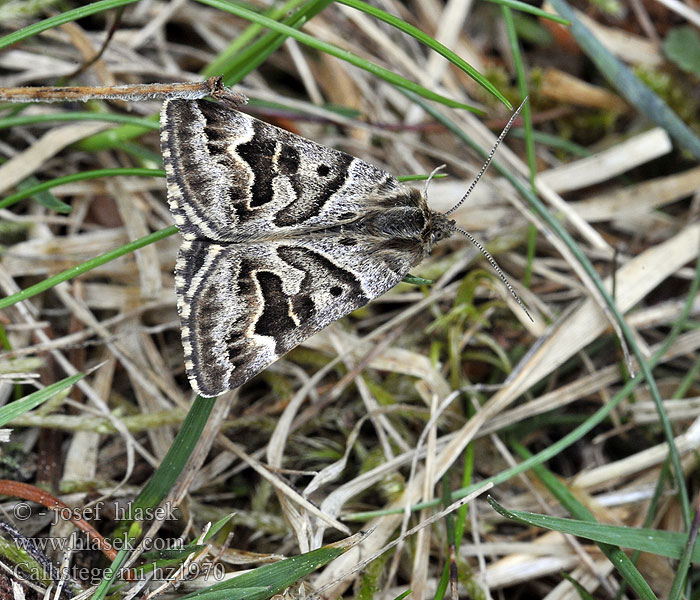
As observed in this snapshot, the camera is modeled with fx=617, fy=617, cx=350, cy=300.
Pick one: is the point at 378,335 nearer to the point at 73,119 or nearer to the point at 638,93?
the point at 73,119

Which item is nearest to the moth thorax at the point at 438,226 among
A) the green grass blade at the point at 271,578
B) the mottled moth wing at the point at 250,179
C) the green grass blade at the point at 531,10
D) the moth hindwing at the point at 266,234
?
the moth hindwing at the point at 266,234

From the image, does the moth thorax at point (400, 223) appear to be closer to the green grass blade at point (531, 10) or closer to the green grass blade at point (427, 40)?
the green grass blade at point (427, 40)

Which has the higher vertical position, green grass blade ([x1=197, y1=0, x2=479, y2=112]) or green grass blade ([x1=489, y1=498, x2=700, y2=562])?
green grass blade ([x1=197, y1=0, x2=479, y2=112])

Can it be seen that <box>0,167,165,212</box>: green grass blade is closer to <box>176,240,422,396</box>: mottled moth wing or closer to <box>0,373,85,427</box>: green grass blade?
<box>176,240,422,396</box>: mottled moth wing

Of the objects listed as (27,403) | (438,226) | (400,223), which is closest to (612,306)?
(438,226)

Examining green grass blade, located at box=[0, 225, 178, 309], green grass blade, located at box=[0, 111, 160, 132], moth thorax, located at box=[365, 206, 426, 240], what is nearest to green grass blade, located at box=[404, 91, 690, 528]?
moth thorax, located at box=[365, 206, 426, 240]
